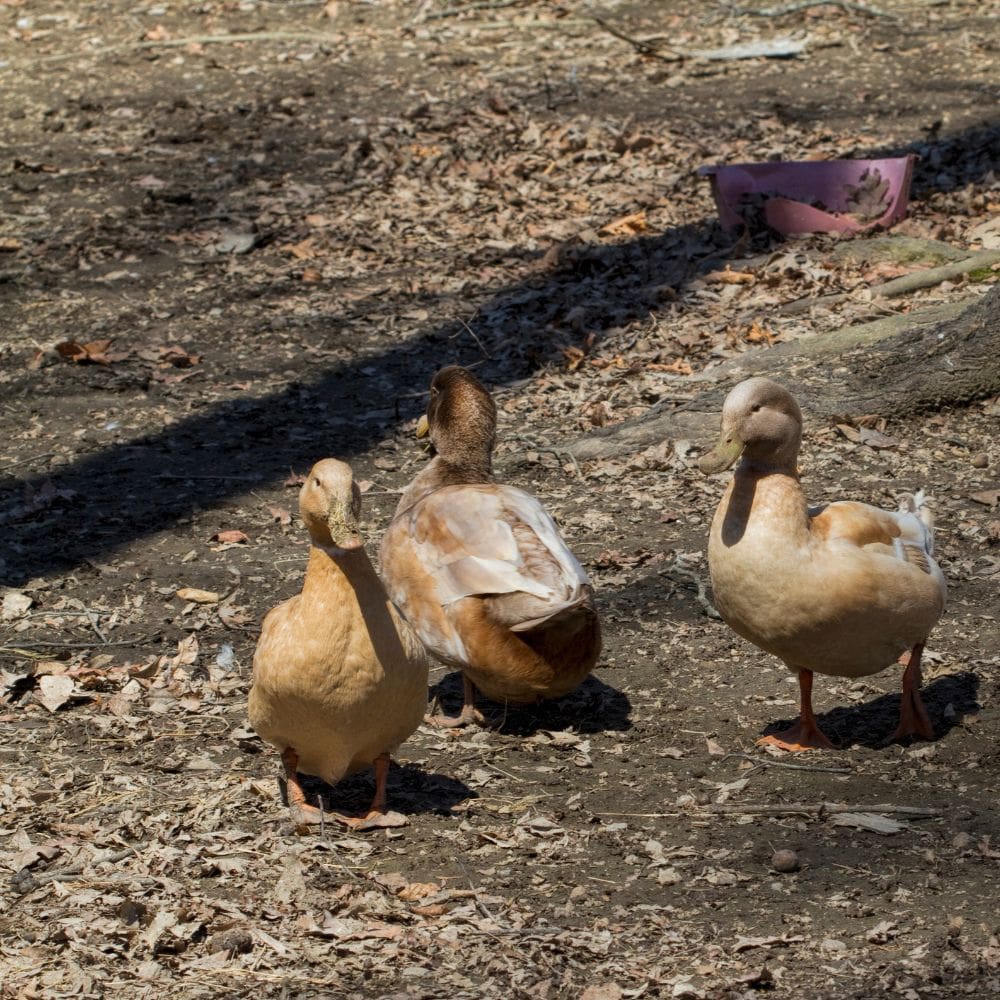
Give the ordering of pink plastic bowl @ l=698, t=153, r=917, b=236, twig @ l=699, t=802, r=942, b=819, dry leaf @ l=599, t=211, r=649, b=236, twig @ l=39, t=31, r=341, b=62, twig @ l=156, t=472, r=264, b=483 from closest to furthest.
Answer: twig @ l=699, t=802, r=942, b=819
twig @ l=156, t=472, r=264, b=483
pink plastic bowl @ l=698, t=153, r=917, b=236
dry leaf @ l=599, t=211, r=649, b=236
twig @ l=39, t=31, r=341, b=62

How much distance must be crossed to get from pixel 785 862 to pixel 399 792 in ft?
4.61

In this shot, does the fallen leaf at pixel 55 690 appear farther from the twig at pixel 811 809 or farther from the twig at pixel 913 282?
the twig at pixel 913 282

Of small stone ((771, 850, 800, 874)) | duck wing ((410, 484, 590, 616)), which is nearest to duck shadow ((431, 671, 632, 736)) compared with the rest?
duck wing ((410, 484, 590, 616))

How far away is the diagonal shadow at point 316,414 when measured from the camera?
7.41 meters

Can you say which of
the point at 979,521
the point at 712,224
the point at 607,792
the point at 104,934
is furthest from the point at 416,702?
the point at 712,224

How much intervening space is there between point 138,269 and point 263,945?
7.65 m

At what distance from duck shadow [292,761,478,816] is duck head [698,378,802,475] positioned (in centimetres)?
141

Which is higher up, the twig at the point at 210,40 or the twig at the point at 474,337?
the twig at the point at 210,40

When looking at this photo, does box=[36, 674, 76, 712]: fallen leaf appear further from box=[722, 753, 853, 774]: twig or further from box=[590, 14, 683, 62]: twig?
box=[590, 14, 683, 62]: twig

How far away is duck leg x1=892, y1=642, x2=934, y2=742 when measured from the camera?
5066mm

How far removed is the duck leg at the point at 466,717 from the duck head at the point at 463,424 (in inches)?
43.8

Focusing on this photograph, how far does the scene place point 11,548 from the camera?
→ 23.3 ft

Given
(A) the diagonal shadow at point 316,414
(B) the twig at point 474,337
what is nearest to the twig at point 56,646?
(A) the diagonal shadow at point 316,414

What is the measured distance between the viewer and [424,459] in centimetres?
824
